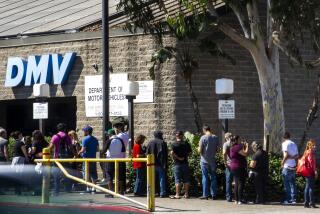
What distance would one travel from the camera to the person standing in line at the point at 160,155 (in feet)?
64.1

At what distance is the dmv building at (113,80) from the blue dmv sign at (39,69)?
1.2 inches

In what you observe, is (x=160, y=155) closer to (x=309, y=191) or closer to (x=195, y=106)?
(x=195, y=106)

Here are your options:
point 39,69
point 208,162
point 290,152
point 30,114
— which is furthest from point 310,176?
point 30,114

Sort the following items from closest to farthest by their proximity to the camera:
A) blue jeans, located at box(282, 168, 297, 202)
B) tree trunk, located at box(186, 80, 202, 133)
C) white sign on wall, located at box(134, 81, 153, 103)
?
blue jeans, located at box(282, 168, 297, 202) < tree trunk, located at box(186, 80, 202, 133) < white sign on wall, located at box(134, 81, 153, 103)

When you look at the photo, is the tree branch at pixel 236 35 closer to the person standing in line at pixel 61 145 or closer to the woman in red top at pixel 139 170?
the woman in red top at pixel 139 170

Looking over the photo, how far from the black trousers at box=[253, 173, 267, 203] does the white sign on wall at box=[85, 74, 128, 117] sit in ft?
19.8

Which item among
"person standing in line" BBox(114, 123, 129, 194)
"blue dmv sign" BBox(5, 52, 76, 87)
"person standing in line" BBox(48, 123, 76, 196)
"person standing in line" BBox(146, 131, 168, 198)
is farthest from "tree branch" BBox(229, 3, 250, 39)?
"blue dmv sign" BBox(5, 52, 76, 87)

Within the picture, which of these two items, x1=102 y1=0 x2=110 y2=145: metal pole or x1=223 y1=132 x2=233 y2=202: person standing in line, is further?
x1=102 y1=0 x2=110 y2=145: metal pole

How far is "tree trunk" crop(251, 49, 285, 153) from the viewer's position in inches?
807

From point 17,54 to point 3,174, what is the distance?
2048cm

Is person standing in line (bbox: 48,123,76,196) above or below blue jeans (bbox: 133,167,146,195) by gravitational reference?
above

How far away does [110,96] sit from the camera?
24.0 metres

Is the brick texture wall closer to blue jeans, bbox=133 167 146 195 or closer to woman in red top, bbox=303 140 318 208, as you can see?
blue jeans, bbox=133 167 146 195

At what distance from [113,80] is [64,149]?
12.8ft
